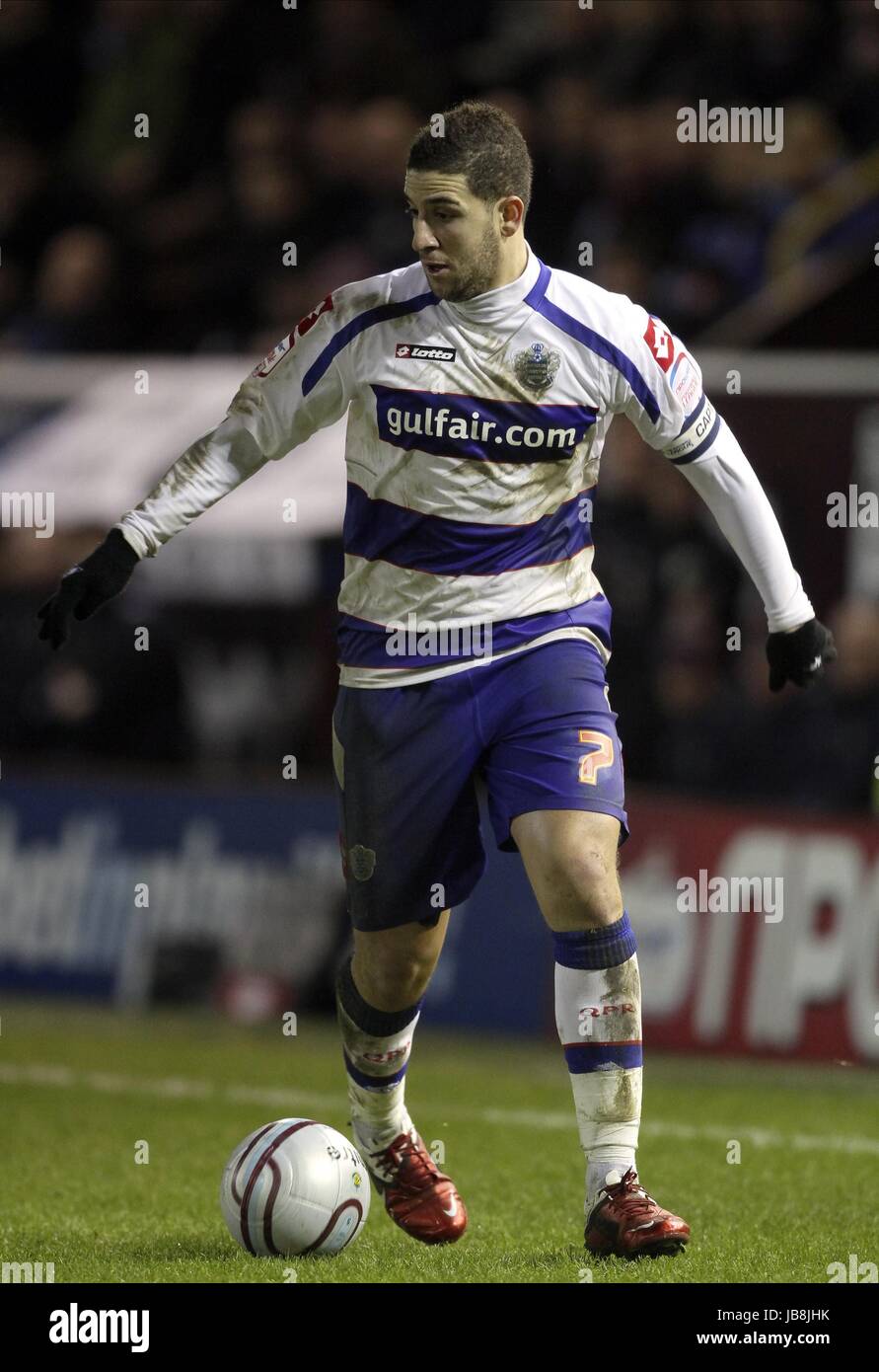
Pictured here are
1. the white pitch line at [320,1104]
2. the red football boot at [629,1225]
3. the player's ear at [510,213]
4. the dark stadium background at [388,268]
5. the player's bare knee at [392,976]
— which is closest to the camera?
the red football boot at [629,1225]

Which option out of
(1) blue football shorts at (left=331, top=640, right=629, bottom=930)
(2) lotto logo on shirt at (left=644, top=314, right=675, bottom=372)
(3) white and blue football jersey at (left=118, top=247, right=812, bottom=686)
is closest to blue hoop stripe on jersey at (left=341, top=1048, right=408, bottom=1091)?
(1) blue football shorts at (left=331, top=640, right=629, bottom=930)

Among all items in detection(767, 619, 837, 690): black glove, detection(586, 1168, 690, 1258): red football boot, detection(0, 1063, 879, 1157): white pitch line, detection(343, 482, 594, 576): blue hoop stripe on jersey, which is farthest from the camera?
detection(0, 1063, 879, 1157): white pitch line

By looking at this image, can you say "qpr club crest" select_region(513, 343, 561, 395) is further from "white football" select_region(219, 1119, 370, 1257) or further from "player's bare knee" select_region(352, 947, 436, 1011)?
"white football" select_region(219, 1119, 370, 1257)

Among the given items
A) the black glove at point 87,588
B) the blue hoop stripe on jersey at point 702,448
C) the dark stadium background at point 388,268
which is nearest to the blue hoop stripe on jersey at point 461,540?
the blue hoop stripe on jersey at point 702,448

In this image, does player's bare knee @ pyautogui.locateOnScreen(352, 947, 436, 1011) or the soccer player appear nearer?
the soccer player

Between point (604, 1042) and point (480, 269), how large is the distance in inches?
72.6

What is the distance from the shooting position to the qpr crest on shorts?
5.45 m

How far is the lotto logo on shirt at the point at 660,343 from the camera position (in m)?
5.34

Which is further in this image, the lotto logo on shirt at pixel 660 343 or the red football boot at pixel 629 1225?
the lotto logo on shirt at pixel 660 343

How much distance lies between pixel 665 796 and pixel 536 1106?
208cm

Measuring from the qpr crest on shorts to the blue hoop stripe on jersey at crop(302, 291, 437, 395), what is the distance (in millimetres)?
1156

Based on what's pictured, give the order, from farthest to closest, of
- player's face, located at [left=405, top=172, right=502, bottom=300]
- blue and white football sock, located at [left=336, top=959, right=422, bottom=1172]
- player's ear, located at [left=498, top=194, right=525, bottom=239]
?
blue and white football sock, located at [left=336, top=959, right=422, bottom=1172]
player's ear, located at [left=498, top=194, right=525, bottom=239]
player's face, located at [left=405, top=172, right=502, bottom=300]

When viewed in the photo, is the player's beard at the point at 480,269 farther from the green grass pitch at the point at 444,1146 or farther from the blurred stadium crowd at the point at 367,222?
the blurred stadium crowd at the point at 367,222
